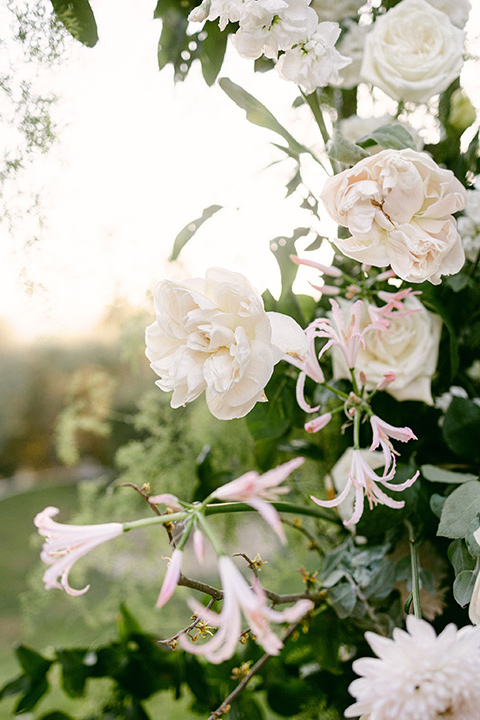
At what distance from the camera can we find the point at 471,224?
13.4 inches

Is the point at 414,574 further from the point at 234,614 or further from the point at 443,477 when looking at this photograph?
the point at 234,614

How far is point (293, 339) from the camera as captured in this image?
0.23 meters

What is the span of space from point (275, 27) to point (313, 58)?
0.08ft

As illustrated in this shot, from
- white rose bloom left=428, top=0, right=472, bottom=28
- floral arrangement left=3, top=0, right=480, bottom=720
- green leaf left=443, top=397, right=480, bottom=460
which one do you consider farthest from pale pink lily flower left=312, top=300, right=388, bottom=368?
white rose bloom left=428, top=0, right=472, bottom=28

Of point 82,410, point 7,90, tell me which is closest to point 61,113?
point 7,90

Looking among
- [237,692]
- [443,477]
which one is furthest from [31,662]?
[443,477]

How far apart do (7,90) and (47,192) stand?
0.07 metres

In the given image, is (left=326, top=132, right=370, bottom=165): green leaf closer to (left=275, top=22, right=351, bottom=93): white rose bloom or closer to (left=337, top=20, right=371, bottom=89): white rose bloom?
(left=275, top=22, right=351, bottom=93): white rose bloom

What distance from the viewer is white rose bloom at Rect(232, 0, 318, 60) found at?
0.24 metres

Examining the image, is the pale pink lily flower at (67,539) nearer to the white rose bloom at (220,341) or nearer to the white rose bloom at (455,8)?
the white rose bloom at (220,341)

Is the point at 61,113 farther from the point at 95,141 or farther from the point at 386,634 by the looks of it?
the point at 386,634

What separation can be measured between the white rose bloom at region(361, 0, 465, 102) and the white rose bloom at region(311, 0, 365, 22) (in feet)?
0.19

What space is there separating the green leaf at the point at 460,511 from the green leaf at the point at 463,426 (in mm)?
62

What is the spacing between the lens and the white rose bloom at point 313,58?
26 cm
